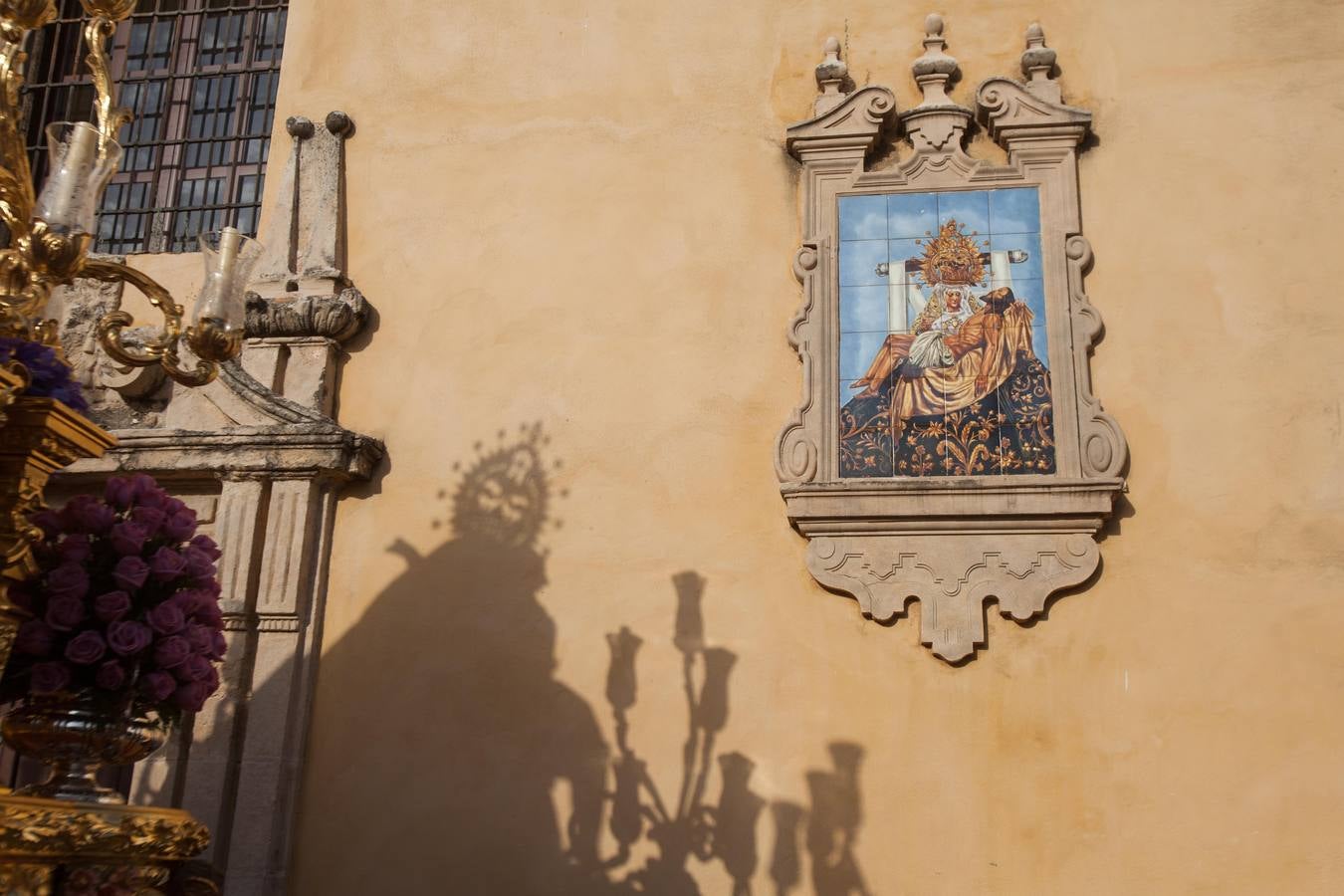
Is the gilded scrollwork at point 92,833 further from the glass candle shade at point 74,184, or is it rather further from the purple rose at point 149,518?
the glass candle shade at point 74,184

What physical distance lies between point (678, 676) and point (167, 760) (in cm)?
200

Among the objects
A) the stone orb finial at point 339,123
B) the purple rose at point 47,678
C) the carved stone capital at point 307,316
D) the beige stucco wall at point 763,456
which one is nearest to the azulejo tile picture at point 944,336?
the beige stucco wall at point 763,456

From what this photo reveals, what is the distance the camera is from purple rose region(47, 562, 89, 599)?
3.65 meters

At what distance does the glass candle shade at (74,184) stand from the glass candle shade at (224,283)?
1.13 feet

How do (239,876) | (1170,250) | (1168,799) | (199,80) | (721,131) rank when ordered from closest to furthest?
1. (1168,799)
2. (239,876)
3. (1170,250)
4. (721,131)
5. (199,80)

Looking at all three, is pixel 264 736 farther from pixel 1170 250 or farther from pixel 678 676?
pixel 1170 250

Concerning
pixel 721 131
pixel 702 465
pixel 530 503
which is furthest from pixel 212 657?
pixel 721 131

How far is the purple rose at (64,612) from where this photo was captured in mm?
3602

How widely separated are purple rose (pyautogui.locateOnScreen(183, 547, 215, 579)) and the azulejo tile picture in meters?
2.40

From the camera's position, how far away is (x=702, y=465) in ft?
17.8

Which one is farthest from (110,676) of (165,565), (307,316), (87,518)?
(307,316)

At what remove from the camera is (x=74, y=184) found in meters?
3.51

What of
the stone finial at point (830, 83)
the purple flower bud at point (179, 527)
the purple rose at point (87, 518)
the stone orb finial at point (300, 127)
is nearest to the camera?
the purple rose at point (87, 518)

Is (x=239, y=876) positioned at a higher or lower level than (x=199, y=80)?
lower
